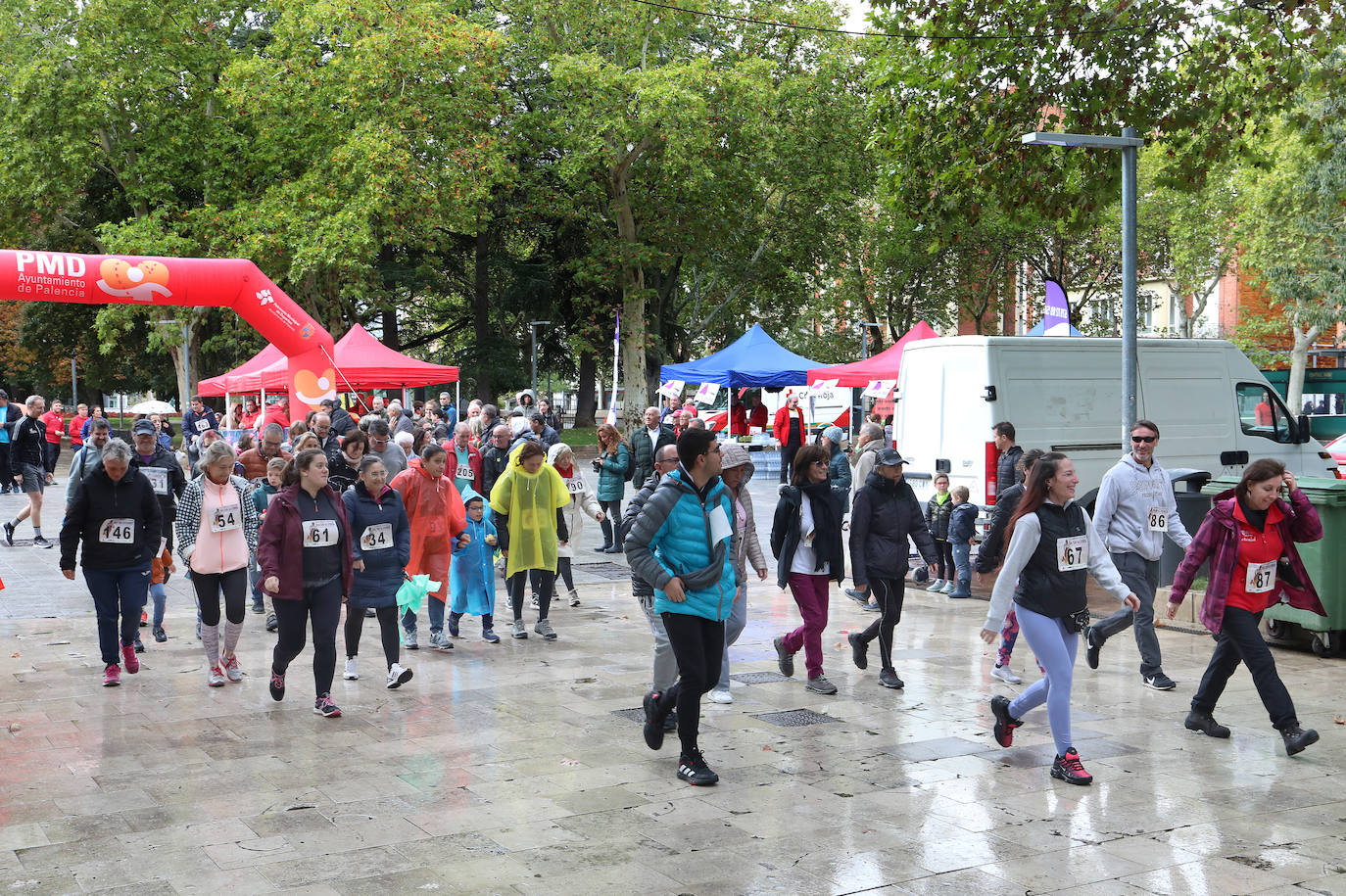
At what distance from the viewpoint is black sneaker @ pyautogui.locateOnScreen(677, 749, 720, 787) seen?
6246mm

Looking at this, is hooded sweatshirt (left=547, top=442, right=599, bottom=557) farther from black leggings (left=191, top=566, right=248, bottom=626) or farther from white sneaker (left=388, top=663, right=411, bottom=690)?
black leggings (left=191, top=566, right=248, bottom=626)

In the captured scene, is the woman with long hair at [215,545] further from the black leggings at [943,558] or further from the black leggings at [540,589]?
the black leggings at [943,558]

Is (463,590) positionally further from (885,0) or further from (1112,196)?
(1112,196)

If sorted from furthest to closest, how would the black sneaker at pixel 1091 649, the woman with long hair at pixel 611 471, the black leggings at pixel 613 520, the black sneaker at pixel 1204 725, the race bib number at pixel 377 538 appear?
the black leggings at pixel 613 520 → the woman with long hair at pixel 611 471 → the black sneaker at pixel 1091 649 → the race bib number at pixel 377 538 → the black sneaker at pixel 1204 725

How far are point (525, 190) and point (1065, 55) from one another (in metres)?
29.3

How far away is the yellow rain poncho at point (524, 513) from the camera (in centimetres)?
1039

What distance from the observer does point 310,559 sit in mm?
7641

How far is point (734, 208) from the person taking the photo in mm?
39469

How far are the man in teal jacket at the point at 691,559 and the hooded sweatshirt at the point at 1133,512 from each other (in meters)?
3.31

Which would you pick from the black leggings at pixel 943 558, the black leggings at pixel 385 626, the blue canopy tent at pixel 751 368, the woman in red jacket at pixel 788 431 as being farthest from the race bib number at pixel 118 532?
the blue canopy tent at pixel 751 368

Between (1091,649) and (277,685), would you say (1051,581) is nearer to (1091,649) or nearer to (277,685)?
(1091,649)

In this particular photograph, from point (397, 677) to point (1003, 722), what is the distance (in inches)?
153

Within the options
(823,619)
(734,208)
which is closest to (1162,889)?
(823,619)

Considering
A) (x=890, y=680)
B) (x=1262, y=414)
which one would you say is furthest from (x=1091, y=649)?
(x=1262, y=414)
